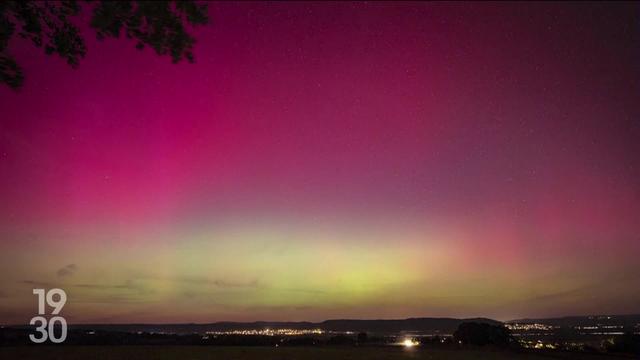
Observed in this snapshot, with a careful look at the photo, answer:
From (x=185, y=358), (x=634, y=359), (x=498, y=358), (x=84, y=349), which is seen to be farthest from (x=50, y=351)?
(x=634, y=359)

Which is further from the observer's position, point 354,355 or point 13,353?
point 13,353

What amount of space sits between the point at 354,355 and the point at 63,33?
27120mm

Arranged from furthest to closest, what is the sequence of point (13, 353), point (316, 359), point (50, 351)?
Result: point (50, 351), point (13, 353), point (316, 359)

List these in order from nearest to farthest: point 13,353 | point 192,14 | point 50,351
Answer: point 192,14
point 13,353
point 50,351

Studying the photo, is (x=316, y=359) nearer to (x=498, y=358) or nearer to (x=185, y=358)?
(x=185, y=358)

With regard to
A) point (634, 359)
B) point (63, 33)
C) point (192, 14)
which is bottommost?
point (634, 359)

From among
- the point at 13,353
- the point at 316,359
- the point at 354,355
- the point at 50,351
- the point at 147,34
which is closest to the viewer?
the point at 147,34

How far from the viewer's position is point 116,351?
124ft

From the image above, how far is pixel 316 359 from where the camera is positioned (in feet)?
103

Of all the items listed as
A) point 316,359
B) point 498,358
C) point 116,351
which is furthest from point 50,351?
point 498,358

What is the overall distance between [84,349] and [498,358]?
29217mm

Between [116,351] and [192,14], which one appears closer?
[192,14]

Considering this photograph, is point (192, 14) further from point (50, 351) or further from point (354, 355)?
point (50, 351)

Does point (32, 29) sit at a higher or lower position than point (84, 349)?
higher
